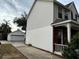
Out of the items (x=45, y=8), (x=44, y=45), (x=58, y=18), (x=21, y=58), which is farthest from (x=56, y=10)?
(x=21, y=58)

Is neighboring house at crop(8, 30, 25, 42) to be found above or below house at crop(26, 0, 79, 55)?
below

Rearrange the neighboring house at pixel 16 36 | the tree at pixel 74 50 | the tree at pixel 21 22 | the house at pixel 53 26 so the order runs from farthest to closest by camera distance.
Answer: the tree at pixel 21 22 → the neighboring house at pixel 16 36 → the house at pixel 53 26 → the tree at pixel 74 50

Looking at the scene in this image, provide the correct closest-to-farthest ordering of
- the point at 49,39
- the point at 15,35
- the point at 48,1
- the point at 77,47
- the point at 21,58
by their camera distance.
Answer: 1. the point at 77,47
2. the point at 21,58
3. the point at 49,39
4. the point at 48,1
5. the point at 15,35

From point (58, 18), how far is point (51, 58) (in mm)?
5677

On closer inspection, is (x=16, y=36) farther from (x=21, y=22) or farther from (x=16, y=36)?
(x=21, y=22)

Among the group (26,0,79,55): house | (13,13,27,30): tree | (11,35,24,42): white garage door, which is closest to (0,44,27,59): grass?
(26,0,79,55): house

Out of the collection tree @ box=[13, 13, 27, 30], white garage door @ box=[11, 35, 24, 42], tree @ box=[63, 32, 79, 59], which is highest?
tree @ box=[13, 13, 27, 30]

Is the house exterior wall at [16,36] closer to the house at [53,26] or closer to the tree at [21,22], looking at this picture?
the tree at [21,22]

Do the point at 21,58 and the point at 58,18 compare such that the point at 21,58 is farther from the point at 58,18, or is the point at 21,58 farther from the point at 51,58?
the point at 58,18

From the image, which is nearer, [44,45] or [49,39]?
[49,39]

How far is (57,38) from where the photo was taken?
496 inches

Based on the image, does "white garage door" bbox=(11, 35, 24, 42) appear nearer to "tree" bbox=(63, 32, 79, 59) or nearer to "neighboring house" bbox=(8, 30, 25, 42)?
"neighboring house" bbox=(8, 30, 25, 42)

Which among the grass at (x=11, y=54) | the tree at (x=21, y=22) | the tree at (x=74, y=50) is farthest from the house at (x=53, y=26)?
the tree at (x=21, y=22)

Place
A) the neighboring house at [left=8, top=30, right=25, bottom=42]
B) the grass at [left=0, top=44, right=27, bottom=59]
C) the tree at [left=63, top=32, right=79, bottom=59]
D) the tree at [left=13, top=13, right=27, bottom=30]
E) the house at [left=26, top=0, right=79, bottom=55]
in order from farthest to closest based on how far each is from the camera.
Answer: the tree at [left=13, top=13, right=27, bottom=30], the neighboring house at [left=8, top=30, right=25, bottom=42], the house at [left=26, top=0, right=79, bottom=55], the grass at [left=0, top=44, right=27, bottom=59], the tree at [left=63, top=32, right=79, bottom=59]
